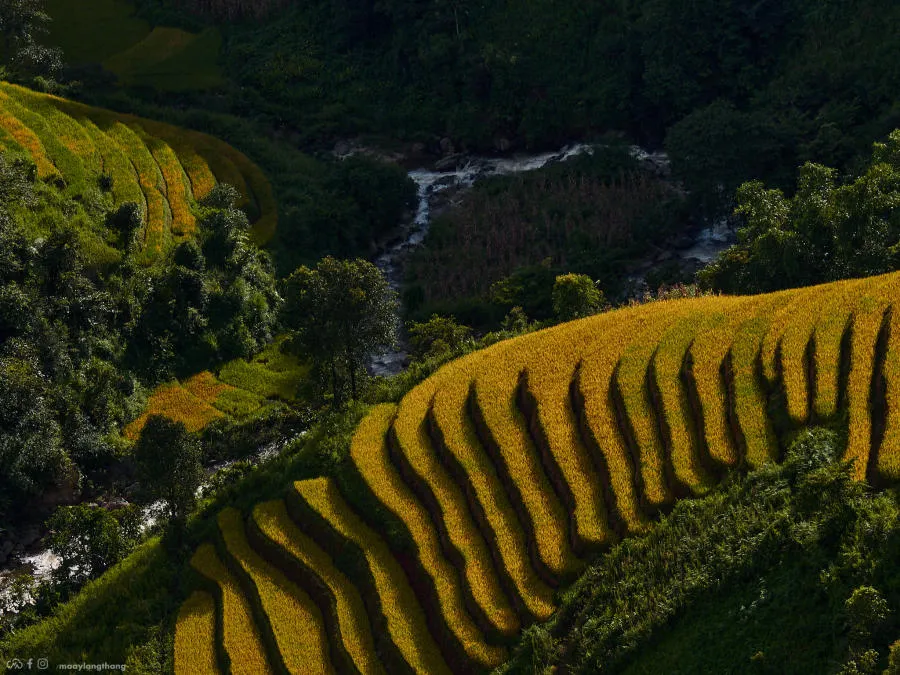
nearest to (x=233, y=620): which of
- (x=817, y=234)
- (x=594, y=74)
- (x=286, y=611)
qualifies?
(x=286, y=611)

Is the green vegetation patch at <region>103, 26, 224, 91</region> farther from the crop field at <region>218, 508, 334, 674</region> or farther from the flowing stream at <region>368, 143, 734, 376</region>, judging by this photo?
the crop field at <region>218, 508, 334, 674</region>

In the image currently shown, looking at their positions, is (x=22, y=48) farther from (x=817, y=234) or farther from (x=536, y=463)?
(x=536, y=463)

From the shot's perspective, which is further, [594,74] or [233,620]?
[594,74]

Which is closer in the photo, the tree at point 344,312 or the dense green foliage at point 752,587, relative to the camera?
the dense green foliage at point 752,587

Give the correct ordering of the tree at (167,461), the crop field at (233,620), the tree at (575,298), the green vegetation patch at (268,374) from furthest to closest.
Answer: the green vegetation patch at (268,374) < the tree at (575,298) < the tree at (167,461) < the crop field at (233,620)

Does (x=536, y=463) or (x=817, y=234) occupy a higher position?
(x=817, y=234)

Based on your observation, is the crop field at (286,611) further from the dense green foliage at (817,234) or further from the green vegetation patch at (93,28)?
the green vegetation patch at (93,28)

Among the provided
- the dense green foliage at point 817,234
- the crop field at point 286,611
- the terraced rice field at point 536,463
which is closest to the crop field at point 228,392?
the terraced rice field at point 536,463
